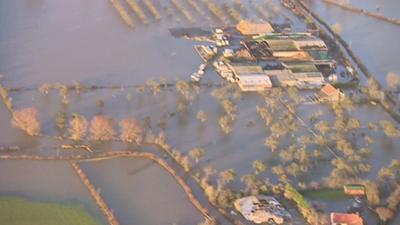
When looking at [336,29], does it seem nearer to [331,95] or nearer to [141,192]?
[331,95]

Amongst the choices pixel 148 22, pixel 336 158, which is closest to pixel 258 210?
pixel 336 158

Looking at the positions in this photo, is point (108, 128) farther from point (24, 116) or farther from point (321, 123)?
point (321, 123)

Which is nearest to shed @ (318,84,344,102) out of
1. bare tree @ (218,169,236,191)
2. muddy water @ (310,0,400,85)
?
muddy water @ (310,0,400,85)

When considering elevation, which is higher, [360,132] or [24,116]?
[24,116]

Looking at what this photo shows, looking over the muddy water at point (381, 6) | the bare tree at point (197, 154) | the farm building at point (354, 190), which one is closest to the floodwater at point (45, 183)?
the bare tree at point (197, 154)

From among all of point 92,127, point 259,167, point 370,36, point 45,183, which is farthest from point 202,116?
point 370,36
